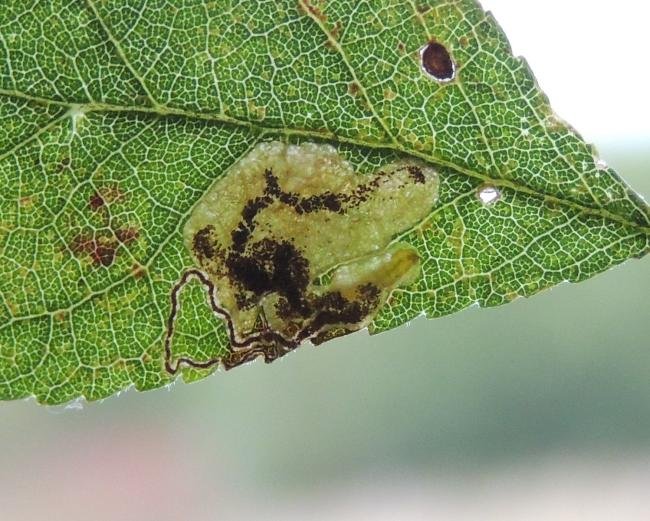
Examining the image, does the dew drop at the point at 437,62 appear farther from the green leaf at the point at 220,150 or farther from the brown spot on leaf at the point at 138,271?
the brown spot on leaf at the point at 138,271

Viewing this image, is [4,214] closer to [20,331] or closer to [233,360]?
[20,331]

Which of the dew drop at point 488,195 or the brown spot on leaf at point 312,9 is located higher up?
the brown spot on leaf at point 312,9

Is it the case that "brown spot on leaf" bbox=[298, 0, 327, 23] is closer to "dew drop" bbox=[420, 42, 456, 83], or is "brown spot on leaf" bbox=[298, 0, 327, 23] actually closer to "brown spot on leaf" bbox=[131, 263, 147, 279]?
"dew drop" bbox=[420, 42, 456, 83]

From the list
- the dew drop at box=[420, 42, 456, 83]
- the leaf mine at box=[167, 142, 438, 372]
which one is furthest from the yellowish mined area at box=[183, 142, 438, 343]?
the dew drop at box=[420, 42, 456, 83]

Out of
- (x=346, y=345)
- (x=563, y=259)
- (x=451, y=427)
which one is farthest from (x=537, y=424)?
(x=563, y=259)

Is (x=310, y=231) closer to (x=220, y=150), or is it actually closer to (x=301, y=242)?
(x=301, y=242)

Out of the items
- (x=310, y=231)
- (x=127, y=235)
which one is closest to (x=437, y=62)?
(x=310, y=231)

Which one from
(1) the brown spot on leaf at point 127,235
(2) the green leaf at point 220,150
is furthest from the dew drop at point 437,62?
(1) the brown spot on leaf at point 127,235
